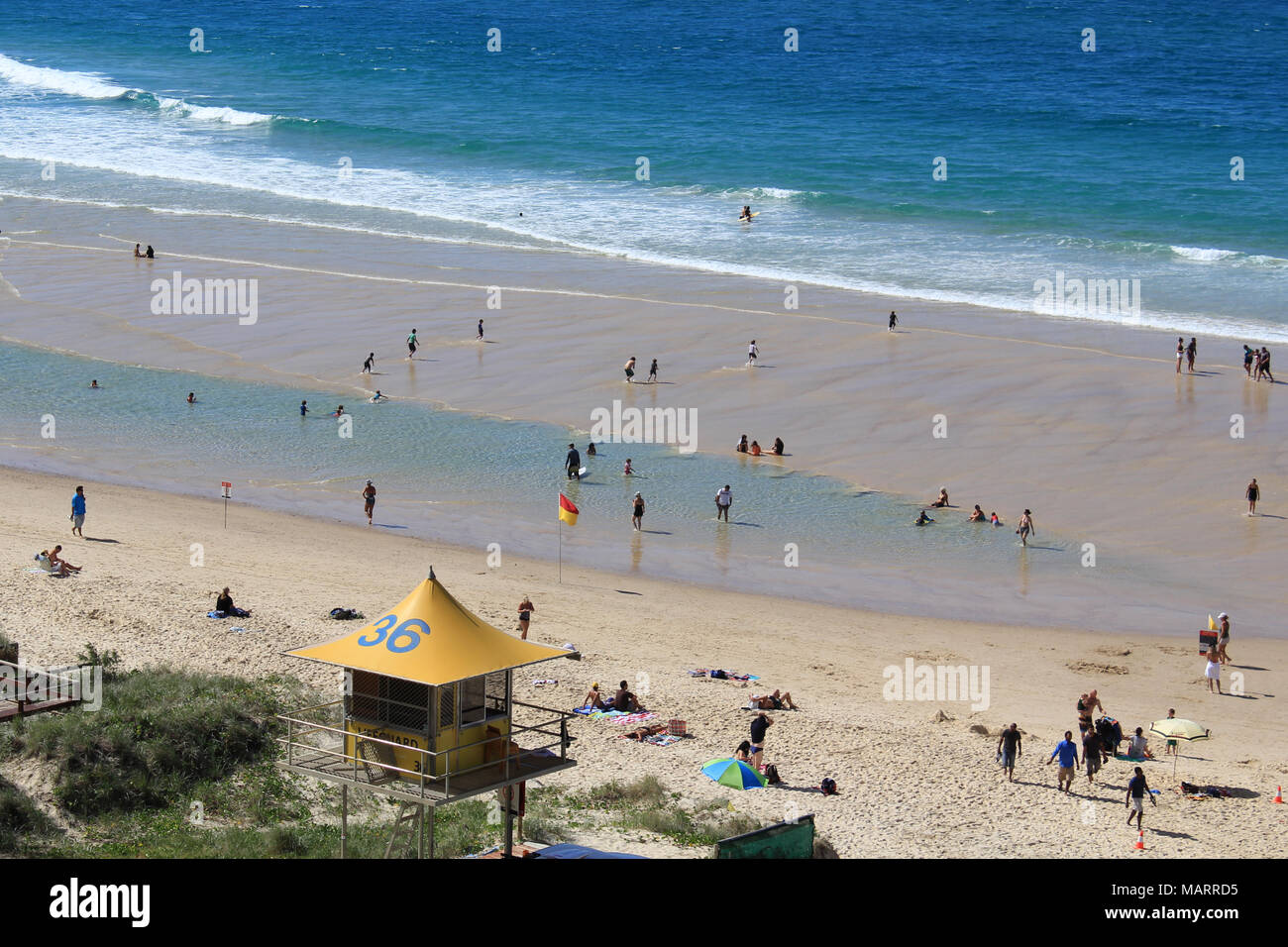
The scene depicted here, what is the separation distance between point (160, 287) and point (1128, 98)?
182 ft

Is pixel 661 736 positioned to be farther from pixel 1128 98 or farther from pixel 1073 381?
pixel 1128 98

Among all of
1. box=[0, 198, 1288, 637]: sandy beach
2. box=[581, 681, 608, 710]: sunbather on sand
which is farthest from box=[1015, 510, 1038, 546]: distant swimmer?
box=[581, 681, 608, 710]: sunbather on sand

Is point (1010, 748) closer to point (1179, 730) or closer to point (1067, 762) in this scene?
point (1067, 762)

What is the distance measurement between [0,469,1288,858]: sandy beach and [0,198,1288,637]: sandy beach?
243 centimetres

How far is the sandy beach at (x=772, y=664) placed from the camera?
19.9m

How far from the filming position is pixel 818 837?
59.7 ft

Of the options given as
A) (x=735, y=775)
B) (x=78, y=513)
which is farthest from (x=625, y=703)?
(x=78, y=513)

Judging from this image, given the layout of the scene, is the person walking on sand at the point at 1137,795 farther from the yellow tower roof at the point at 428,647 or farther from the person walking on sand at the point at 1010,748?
the yellow tower roof at the point at 428,647

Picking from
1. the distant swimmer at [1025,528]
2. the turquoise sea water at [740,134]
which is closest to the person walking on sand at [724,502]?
the distant swimmer at [1025,528]

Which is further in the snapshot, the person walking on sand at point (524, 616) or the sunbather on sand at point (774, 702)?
the person walking on sand at point (524, 616)

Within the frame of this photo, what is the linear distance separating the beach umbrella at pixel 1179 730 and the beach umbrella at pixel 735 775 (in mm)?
6432

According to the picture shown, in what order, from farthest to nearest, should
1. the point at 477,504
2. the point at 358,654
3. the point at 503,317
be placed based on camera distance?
1. the point at 503,317
2. the point at 477,504
3. the point at 358,654

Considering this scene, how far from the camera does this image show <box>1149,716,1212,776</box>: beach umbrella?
2233 centimetres

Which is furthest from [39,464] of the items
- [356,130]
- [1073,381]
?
[356,130]
